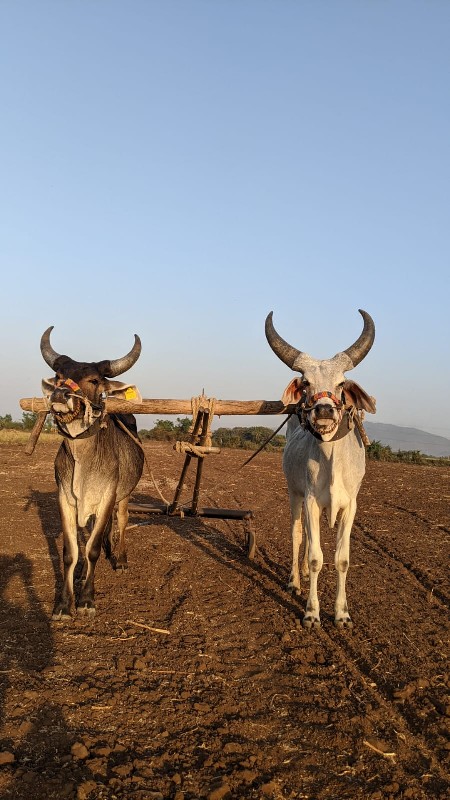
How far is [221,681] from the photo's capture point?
185 inches

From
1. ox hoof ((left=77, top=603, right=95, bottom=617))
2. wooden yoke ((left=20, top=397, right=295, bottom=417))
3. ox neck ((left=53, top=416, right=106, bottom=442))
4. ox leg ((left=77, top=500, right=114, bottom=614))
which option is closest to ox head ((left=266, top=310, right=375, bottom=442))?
wooden yoke ((left=20, top=397, right=295, bottom=417))

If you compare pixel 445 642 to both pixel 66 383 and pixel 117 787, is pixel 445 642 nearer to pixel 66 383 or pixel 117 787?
pixel 117 787

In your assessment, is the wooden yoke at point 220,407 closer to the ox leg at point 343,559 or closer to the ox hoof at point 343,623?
the ox leg at point 343,559

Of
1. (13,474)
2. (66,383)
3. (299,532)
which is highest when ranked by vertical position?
(66,383)

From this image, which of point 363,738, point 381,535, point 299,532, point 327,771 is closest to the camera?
point 327,771

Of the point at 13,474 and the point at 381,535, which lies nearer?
the point at 381,535

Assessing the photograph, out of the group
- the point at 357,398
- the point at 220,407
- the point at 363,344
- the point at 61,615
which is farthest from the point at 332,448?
the point at 61,615

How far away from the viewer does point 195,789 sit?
10.9 feet

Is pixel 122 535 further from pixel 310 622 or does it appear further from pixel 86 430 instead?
pixel 310 622

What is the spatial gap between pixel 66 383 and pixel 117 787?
12.0ft

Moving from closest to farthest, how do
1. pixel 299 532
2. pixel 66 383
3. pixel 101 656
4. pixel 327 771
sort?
pixel 327 771, pixel 101 656, pixel 66 383, pixel 299 532

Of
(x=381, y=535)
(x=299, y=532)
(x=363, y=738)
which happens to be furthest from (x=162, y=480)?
(x=363, y=738)

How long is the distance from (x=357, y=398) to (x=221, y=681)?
110 inches

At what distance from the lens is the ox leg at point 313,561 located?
5.97m
